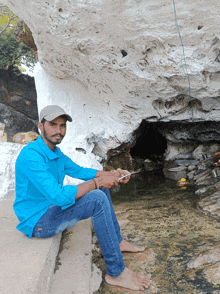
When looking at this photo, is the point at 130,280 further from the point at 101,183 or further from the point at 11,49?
the point at 11,49

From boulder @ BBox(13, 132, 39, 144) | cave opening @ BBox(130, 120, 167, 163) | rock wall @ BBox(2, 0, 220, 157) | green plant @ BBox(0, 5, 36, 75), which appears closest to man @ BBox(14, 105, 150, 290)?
rock wall @ BBox(2, 0, 220, 157)

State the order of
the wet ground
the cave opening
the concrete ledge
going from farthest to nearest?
the cave opening, the wet ground, the concrete ledge

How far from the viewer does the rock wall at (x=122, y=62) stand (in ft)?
9.67

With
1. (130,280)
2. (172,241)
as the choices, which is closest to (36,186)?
(130,280)

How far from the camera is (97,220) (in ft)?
6.09

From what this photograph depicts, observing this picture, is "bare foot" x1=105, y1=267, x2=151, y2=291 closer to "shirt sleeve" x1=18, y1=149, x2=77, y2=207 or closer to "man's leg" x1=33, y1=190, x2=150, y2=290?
"man's leg" x1=33, y1=190, x2=150, y2=290

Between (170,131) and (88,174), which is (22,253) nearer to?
(88,174)

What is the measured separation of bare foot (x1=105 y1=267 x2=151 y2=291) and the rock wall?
2801mm

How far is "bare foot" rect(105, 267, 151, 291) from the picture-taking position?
1823mm

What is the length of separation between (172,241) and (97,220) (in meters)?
1.05

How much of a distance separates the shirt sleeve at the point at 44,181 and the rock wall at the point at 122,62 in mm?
2190

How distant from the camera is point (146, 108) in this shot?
4.72 m

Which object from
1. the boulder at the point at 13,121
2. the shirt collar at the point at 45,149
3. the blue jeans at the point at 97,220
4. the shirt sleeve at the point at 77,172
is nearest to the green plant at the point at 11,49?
the boulder at the point at 13,121

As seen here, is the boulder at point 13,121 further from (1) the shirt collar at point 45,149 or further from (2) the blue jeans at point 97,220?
(2) the blue jeans at point 97,220
